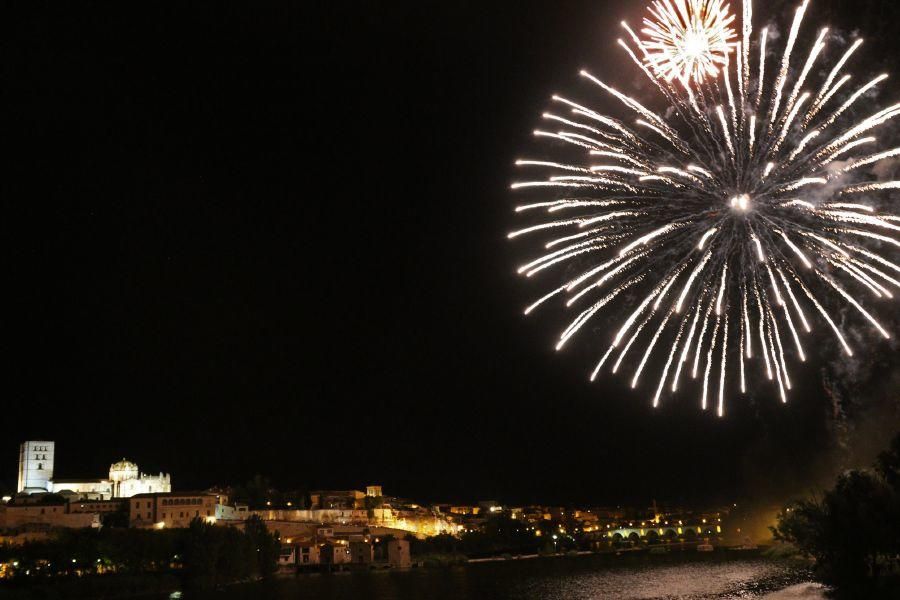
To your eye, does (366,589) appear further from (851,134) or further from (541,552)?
(541,552)

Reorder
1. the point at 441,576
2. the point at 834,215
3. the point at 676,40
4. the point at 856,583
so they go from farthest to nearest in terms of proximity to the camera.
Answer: the point at 441,576 → the point at 856,583 → the point at 834,215 → the point at 676,40

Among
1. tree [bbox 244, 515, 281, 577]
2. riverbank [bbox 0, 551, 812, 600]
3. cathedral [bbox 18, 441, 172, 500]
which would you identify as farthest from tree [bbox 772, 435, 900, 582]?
cathedral [bbox 18, 441, 172, 500]

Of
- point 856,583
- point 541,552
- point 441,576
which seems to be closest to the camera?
point 856,583

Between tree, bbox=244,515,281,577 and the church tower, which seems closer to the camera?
tree, bbox=244,515,281,577

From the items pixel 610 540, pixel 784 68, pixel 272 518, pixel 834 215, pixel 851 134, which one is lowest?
pixel 610 540

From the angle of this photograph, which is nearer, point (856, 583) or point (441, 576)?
point (856, 583)

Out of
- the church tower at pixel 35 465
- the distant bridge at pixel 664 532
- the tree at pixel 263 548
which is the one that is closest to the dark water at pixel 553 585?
the tree at pixel 263 548

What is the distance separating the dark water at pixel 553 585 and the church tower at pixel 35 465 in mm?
36242

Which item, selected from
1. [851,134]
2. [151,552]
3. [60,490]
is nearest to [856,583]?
[851,134]

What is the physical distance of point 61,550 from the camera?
145 feet

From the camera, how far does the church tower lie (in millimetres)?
78625

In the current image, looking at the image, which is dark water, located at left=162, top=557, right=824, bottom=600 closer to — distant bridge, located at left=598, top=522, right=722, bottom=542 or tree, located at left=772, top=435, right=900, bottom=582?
tree, located at left=772, top=435, right=900, bottom=582

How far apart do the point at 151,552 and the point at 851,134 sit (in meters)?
44.1

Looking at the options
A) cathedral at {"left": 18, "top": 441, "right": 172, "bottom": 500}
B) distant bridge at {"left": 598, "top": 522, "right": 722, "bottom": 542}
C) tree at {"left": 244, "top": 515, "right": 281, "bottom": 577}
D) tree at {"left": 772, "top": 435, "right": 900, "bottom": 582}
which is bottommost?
distant bridge at {"left": 598, "top": 522, "right": 722, "bottom": 542}
